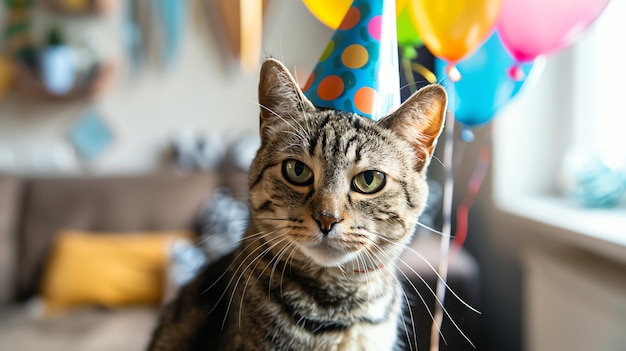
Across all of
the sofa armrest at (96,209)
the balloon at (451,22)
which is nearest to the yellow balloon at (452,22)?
the balloon at (451,22)

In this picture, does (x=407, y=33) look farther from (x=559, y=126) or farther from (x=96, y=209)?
(x=96, y=209)

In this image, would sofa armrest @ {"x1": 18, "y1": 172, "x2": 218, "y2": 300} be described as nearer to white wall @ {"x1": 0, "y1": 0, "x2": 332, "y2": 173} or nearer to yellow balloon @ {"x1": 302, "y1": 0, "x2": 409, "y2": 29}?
white wall @ {"x1": 0, "y1": 0, "x2": 332, "y2": 173}

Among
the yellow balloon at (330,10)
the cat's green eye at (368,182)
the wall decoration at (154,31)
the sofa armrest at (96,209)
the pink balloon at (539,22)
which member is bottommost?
the sofa armrest at (96,209)

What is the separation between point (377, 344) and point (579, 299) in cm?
66

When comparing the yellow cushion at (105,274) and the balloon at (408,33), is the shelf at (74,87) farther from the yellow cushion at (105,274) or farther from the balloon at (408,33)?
the balloon at (408,33)

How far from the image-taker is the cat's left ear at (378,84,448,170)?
1.73 feet

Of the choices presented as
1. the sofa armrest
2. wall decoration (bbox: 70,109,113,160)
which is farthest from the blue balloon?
wall decoration (bbox: 70,109,113,160)

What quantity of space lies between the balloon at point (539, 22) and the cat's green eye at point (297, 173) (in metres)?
0.40

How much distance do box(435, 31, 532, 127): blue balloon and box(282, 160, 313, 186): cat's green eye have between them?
0.88ft

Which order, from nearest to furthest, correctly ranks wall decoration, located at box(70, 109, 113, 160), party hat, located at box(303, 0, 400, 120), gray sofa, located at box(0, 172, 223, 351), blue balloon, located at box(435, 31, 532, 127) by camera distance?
party hat, located at box(303, 0, 400, 120) → blue balloon, located at box(435, 31, 532, 127) → gray sofa, located at box(0, 172, 223, 351) → wall decoration, located at box(70, 109, 113, 160)

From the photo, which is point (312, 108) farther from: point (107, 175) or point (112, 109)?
point (112, 109)

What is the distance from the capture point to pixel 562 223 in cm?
117

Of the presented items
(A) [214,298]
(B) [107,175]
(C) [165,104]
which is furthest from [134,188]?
(A) [214,298]

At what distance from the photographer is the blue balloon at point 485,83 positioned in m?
0.75
